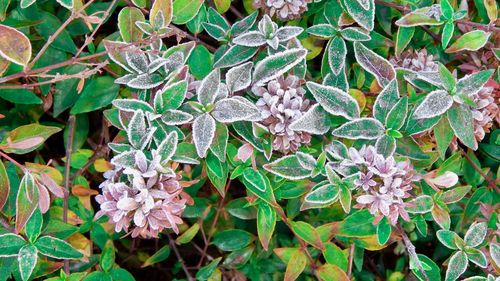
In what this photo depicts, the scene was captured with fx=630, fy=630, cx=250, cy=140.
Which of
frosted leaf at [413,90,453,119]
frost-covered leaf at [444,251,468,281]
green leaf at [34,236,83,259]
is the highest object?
frosted leaf at [413,90,453,119]

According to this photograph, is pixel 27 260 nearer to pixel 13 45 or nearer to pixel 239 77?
pixel 13 45

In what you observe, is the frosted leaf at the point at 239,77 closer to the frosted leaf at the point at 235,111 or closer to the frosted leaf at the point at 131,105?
the frosted leaf at the point at 235,111

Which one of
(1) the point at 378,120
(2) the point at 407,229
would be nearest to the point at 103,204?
(1) the point at 378,120

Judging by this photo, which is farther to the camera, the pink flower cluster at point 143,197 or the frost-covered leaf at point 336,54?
Answer: the frost-covered leaf at point 336,54

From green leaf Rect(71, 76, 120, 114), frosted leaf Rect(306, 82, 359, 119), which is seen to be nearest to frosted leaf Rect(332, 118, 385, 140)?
frosted leaf Rect(306, 82, 359, 119)

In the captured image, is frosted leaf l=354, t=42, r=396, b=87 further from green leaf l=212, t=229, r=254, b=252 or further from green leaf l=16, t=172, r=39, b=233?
green leaf l=16, t=172, r=39, b=233

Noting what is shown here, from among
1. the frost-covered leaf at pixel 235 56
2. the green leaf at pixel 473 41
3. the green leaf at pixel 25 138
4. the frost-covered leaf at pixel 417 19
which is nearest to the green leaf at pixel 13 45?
the green leaf at pixel 25 138
